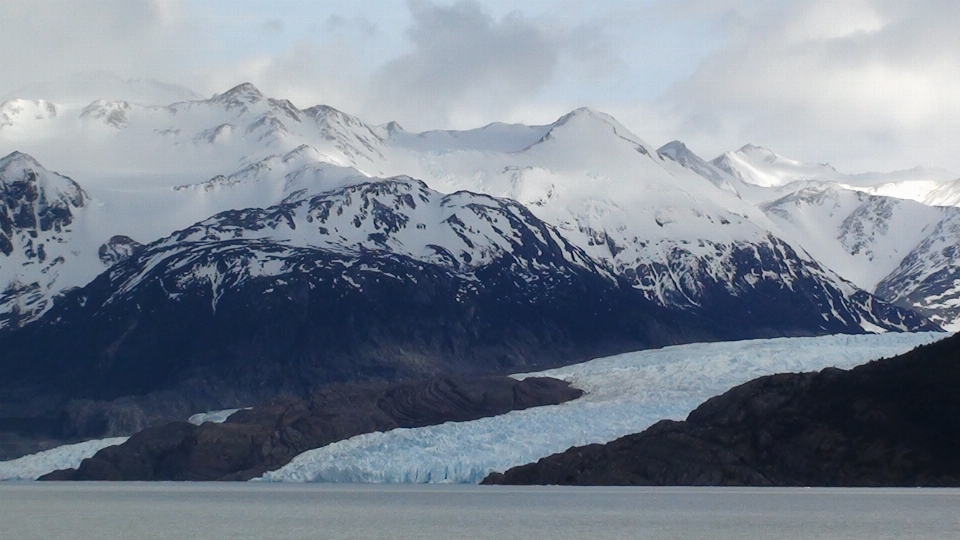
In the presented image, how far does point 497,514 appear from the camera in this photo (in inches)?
3856

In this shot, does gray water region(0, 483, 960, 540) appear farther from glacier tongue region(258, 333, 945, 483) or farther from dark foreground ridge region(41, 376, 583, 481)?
Result: dark foreground ridge region(41, 376, 583, 481)

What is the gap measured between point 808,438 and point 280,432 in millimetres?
76717

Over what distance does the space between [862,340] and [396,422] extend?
58.1 m

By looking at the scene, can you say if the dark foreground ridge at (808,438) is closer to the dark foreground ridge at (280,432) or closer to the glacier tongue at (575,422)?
the glacier tongue at (575,422)

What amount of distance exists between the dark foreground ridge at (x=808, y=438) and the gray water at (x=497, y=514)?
242 inches

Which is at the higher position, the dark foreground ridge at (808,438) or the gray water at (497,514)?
the dark foreground ridge at (808,438)

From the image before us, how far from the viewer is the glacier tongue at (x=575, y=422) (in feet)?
474

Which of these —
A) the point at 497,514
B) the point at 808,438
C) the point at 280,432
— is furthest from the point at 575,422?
the point at 280,432

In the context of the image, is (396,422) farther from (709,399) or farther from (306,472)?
(709,399)

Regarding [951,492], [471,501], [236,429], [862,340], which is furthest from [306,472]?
[951,492]

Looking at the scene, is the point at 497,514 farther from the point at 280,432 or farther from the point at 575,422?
the point at 280,432

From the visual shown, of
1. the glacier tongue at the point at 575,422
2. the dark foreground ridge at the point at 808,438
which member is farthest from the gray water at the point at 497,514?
the glacier tongue at the point at 575,422

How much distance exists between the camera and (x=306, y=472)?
522ft

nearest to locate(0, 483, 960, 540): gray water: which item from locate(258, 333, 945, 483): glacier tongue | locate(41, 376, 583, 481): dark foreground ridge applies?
locate(258, 333, 945, 483): glacier tongue
